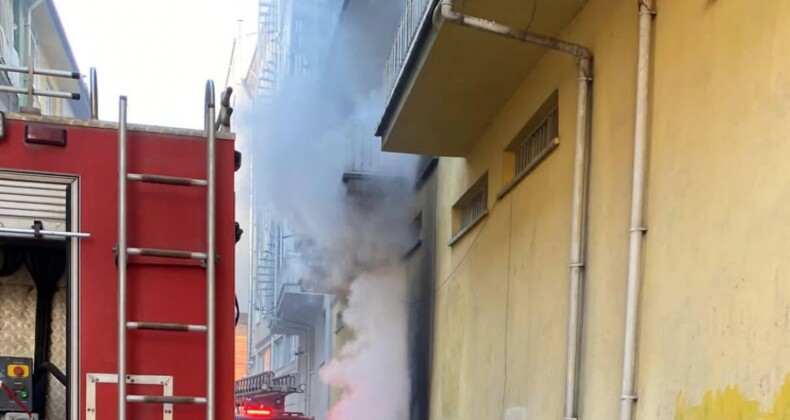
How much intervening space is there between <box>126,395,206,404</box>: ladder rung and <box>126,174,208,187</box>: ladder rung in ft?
2.89

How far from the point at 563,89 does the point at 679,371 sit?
2.57 m

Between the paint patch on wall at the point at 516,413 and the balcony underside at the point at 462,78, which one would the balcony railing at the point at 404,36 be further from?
the paint patch on wall at the point at 516,413

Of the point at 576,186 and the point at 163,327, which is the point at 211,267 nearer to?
the point at 163,327

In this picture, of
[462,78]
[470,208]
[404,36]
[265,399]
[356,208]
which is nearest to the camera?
[462,78]

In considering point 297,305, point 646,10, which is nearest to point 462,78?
point 646,10

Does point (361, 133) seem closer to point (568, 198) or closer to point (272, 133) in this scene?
point (272, 133)

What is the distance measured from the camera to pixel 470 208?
28.2ft

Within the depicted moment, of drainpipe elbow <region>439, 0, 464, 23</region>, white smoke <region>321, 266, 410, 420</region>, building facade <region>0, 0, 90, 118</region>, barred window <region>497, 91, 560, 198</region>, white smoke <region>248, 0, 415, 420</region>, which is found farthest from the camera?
building facade <region>0, 0, 90, 118</region>

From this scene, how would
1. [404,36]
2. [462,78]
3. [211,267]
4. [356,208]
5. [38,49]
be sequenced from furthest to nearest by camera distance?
1. [38,49]
2. [356,208]
3. [404,36]
4. [462,78]
5. [211,267]

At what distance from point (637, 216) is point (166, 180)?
8.27ft

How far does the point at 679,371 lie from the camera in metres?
3.84

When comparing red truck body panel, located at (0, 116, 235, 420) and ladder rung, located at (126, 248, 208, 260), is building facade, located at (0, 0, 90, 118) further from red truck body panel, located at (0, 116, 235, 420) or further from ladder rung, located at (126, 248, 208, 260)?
ladder rung, located at (126, 248, 208, 260)

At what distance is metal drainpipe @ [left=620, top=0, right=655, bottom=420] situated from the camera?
4270 millimetres

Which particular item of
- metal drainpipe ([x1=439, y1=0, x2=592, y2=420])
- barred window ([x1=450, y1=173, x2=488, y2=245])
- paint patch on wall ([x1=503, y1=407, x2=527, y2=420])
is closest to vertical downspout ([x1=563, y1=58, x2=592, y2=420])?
metal drainpipe ([x1=439, y1=0, x2=592, y2=420])
